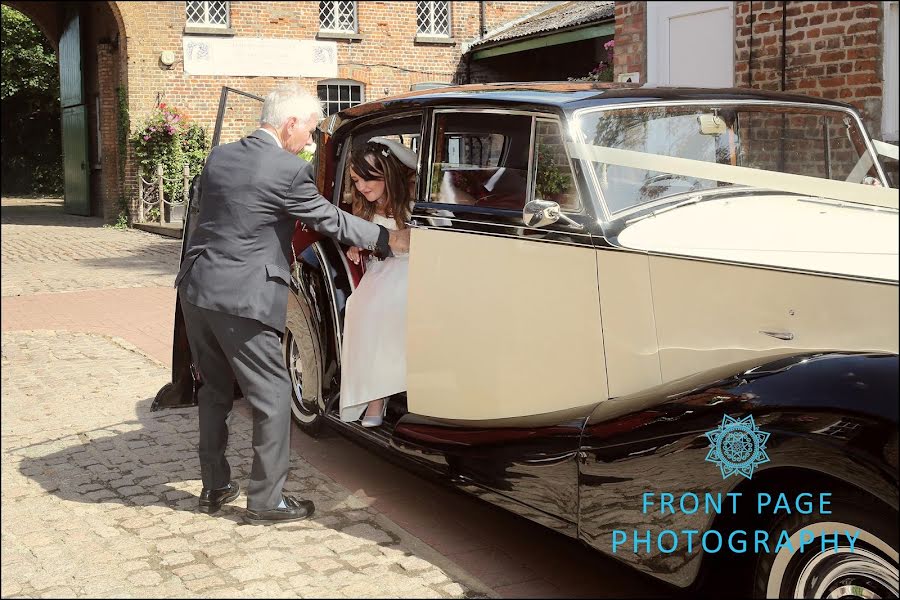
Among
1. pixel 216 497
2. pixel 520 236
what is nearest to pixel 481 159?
pixel 520 236

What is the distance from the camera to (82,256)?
15.2 meters

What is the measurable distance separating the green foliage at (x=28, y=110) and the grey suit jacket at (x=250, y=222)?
106ft

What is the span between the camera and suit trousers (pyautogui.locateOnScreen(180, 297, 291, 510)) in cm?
410

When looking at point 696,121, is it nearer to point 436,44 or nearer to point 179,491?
point 179,491

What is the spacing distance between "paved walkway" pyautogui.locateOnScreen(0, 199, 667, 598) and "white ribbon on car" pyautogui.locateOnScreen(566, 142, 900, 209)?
1588mm

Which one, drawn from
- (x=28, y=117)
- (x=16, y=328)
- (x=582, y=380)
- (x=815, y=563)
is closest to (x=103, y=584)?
(x=582, y=380)

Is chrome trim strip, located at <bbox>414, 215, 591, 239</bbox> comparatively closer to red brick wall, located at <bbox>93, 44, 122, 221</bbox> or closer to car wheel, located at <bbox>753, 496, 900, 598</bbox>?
car wheel, located at <bbox>753, 496, 900, 598</bbox>

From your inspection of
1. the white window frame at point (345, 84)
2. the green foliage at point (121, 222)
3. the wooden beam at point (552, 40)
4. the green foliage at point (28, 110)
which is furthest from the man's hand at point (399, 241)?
the green foliage at point (28, 110)

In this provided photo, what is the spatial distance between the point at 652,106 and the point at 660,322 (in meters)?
0.99

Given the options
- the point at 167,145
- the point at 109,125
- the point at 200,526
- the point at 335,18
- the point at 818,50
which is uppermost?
the point at 335,18

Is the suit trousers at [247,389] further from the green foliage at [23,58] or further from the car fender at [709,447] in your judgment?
the green foliage at [23,58]

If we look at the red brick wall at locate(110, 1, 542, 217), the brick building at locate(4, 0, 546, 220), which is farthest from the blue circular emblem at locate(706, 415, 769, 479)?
the red brick wall at locate(110, 1, 542, 217)

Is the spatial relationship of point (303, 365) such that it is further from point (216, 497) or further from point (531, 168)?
point (531, 168)

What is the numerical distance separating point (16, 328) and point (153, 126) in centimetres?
1268
